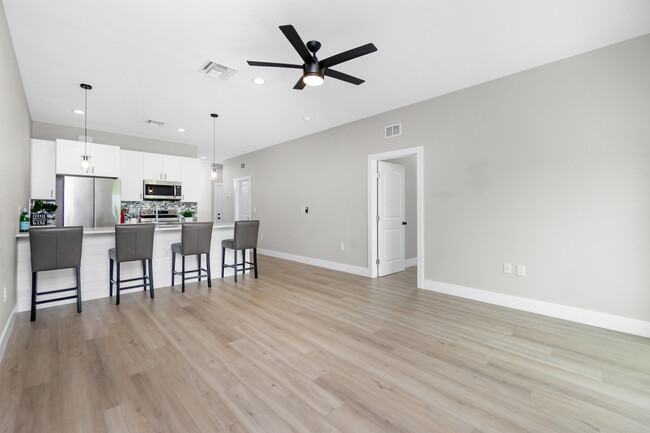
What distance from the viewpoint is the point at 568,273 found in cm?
317

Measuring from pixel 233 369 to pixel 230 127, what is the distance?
15.6ft

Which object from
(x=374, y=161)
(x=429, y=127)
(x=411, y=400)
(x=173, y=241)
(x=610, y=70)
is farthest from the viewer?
(x=374, y=161)

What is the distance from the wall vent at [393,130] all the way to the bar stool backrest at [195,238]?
10.6 ft

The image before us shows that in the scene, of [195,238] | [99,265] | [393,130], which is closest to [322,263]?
[195,238]

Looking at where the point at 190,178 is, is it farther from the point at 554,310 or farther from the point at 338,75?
the point at 554,310

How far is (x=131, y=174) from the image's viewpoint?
6020 mm

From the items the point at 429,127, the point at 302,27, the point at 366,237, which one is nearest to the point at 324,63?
the point at 302,27

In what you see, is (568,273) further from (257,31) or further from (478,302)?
(257,31)

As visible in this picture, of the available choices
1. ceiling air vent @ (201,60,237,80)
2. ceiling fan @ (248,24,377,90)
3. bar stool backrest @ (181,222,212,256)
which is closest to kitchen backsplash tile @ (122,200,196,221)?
bar stool backrest @ (181,222,212,256)

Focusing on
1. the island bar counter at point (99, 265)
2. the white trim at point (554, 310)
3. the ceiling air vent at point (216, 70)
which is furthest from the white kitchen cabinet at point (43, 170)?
the white trim at point (554, 310)

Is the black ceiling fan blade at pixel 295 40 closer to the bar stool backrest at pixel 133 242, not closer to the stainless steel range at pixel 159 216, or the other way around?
the bar stool backrest at pixel 133 242

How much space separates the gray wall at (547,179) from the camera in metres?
2.83

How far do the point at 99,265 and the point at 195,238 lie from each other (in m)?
1.29

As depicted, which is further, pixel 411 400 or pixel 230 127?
pixel 230 127
